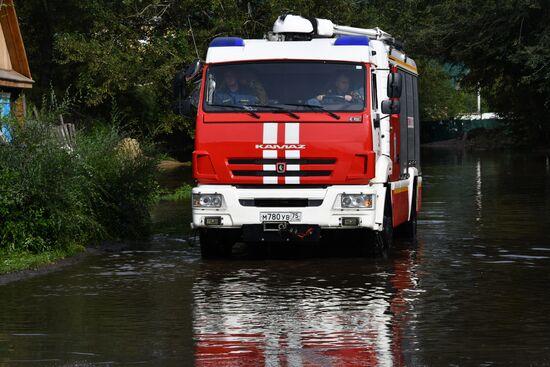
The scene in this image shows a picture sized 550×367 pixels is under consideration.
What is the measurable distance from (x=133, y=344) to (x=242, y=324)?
1.30m

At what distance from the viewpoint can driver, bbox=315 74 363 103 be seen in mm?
16469

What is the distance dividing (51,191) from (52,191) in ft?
0.06

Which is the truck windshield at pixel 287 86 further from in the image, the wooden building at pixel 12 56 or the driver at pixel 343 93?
the wooden building at pixel 12 56

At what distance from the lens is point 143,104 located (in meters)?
58.3

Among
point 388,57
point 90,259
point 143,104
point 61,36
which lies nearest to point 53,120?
point 90,259

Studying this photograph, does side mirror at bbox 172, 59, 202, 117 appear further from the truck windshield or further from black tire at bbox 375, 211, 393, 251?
black tire at bbox 375, 211, 393, 251

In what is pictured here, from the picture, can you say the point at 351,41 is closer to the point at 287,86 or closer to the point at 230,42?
the point at 287,86

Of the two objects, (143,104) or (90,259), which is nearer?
(90,259)

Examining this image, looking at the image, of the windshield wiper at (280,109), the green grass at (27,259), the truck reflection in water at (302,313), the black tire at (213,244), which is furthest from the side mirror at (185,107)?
the green grass at (27,259)

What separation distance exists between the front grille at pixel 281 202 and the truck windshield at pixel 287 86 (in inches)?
45.0

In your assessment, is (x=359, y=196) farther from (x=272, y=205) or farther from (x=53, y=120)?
(x=53, y=120)

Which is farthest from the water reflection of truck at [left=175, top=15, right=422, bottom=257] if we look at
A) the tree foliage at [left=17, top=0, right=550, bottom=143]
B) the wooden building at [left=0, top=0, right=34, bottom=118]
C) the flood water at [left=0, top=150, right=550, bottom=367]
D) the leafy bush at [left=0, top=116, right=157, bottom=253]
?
the tree foliage at [left=17, top=0, right=550, bottom=143]

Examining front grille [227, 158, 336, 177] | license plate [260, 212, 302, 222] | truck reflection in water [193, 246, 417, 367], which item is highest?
front grille [227, 158, 336, 177]

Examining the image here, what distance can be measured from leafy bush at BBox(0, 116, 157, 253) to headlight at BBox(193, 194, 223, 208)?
181cm
